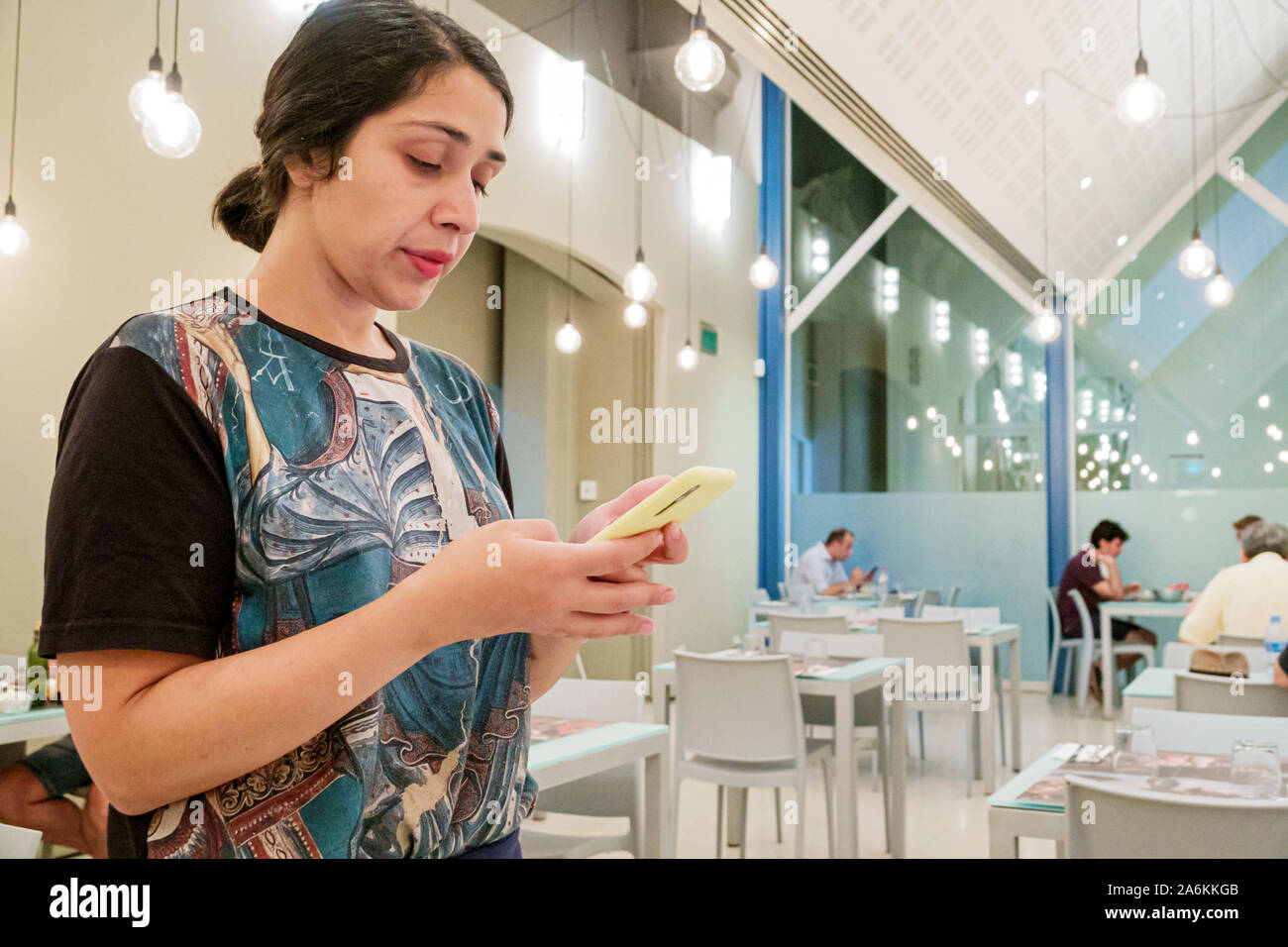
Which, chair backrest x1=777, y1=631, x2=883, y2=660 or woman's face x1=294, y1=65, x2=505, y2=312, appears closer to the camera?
woman's face x1=294, y1=65, x2=505, y2=312

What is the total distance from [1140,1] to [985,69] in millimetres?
1159

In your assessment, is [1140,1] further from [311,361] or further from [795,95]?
[311,361]

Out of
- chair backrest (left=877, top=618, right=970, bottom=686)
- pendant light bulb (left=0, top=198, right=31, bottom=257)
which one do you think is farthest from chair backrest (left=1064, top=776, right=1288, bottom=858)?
pendant light bulb (left=0, top=198, right=31, bottom=257)

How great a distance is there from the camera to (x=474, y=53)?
78 centimetres

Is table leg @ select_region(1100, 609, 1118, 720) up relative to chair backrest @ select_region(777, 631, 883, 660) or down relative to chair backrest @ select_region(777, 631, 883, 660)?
down

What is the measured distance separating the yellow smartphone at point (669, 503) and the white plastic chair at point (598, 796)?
5.88 ft

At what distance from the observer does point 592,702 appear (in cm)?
310

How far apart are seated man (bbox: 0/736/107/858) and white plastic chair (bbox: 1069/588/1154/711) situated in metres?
6.09

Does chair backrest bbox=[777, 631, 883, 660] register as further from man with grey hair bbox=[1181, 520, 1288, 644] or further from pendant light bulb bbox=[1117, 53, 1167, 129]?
pendant light bulb bbox=[1117, 53, 1167, 129]

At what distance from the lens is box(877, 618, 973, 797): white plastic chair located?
4809mm

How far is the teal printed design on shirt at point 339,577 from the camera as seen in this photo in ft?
2.13

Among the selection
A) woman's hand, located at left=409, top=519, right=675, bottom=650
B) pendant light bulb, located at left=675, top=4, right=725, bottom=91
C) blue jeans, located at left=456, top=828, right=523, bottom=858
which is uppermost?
pendant light bulb, located at left=675, top=4, right=725, bottom=91

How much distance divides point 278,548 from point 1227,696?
128 inches

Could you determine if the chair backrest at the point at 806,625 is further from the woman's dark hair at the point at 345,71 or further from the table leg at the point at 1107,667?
the woman's dark hair at the point at 345,71
